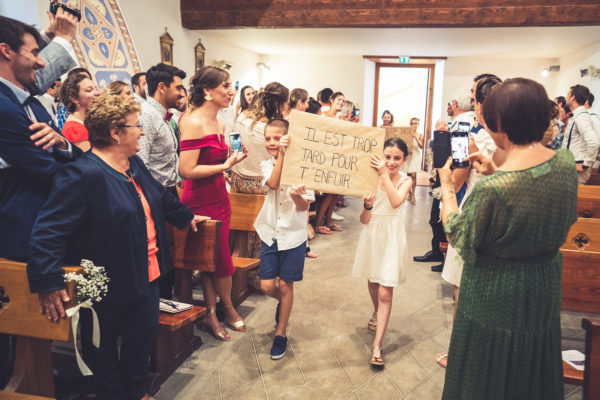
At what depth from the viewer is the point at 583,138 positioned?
519 centimetres

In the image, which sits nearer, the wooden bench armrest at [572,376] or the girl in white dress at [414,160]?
the wooden bench armrest at [572,376]

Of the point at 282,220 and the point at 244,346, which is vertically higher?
the point at 282,220

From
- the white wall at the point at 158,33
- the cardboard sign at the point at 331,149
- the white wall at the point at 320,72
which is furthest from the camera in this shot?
the white wall at the point at 320,72

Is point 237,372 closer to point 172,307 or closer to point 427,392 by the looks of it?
point 172,307

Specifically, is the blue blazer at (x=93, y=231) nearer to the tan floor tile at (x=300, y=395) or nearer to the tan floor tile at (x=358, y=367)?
the tan floor tile at (x=300, y=395)

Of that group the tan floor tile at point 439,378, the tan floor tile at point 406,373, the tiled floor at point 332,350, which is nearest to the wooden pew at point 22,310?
the tiled floor at point 332,350

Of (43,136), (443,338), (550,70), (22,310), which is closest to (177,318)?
(22,310)

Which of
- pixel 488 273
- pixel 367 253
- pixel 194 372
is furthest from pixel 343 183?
pixel 194 372

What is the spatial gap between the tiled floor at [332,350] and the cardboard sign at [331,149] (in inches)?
46.6

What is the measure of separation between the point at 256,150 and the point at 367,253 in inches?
53.1

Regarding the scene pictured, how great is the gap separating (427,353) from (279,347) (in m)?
1.03

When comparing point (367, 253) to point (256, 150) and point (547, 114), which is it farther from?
point (547, 114)

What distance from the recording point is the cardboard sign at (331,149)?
7.77 ft

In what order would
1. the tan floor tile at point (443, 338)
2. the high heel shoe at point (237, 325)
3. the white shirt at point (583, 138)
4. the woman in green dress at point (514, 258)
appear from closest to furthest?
1. the woman in green dress at point (514, 258)
2. the tan floor tile at point (443, 338)
3. the high heel shoe at point (237, 325)
4. the white shirt at point (583, 138)
